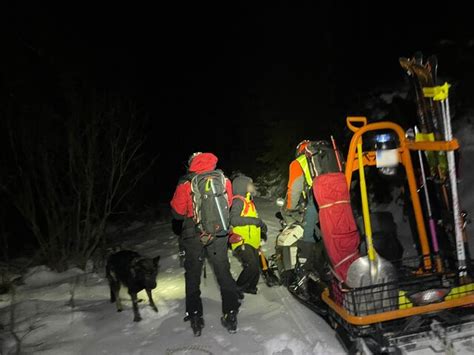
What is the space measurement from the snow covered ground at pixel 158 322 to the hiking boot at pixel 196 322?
9 centimetres

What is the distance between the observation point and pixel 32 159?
8.66 meters

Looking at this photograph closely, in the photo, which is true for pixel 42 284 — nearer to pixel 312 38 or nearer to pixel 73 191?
pixel 73 191

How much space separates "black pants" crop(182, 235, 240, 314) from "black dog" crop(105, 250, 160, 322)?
1.05 meters

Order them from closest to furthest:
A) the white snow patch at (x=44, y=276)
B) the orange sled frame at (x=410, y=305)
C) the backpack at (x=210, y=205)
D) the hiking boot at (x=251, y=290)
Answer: the orange sled frame at (x=410, y=305), the backpack at (x=210, y=205), the hiking boot at (x=251, y=290), the white snow patch at (x=44, y=276)

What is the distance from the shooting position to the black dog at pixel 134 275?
6.05 m

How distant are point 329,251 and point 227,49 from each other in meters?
27.0

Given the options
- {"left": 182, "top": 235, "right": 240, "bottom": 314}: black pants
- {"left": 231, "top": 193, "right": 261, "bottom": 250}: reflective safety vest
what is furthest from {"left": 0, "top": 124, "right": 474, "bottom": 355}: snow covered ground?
{"left": 231, "top": 193, "right": 261, "bottom": 250}: reflective safety vest

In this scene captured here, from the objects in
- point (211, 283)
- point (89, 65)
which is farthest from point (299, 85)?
point (211, 283)

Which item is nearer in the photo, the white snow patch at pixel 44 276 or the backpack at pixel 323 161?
the backpack at pixel 323 161

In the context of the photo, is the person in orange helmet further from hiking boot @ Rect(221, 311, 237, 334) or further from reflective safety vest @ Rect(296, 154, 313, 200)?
hiking boot @ Rect(221, 311, 237, 334)

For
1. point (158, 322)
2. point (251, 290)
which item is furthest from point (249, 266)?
point (158, 322)

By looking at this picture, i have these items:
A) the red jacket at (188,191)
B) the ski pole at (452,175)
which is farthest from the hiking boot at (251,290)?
the ski pole at (452,175)

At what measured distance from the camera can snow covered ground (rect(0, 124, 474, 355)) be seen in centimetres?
475

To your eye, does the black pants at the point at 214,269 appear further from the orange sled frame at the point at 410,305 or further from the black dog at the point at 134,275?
the orange sled frame at the point at 410,305
